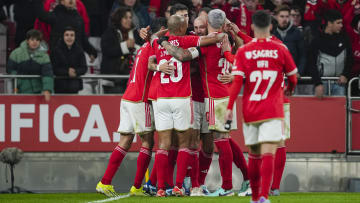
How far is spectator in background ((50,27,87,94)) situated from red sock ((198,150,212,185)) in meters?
3.89

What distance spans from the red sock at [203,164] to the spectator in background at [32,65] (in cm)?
399

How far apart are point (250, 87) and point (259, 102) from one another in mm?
197

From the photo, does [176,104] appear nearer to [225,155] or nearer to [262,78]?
[225,155]

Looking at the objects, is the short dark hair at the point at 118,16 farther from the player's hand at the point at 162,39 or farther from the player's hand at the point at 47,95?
the player's hand at the point at 162,39

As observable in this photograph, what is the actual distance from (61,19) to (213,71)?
5.44 m

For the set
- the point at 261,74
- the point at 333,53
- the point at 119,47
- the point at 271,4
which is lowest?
the point at 261,74

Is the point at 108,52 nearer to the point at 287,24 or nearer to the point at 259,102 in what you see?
the point at 287,24

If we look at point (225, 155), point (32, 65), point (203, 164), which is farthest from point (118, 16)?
point (225, 155)

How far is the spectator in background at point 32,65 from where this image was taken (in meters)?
15.3

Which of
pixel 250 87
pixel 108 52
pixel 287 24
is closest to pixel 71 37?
pixel 108 52

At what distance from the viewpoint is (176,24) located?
11.4m

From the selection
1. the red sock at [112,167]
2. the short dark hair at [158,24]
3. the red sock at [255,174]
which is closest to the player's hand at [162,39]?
the short dark hair at [158,24]

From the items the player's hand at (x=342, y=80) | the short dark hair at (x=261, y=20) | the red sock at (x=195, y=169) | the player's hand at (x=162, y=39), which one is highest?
the short dark hair at (x=261, y=20)

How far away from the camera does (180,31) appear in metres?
11.5
